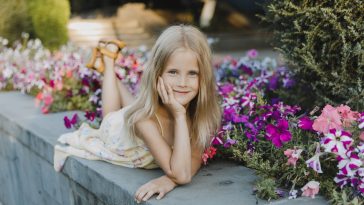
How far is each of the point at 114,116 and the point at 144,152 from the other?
0.55m

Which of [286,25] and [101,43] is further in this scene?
[101,43]

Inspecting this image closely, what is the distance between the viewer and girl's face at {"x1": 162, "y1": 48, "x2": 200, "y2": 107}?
95.7 inches

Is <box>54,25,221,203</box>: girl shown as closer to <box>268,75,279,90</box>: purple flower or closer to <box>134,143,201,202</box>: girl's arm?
<box>134,143,201,202</box>: girl's arm

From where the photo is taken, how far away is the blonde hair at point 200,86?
8.05 feet

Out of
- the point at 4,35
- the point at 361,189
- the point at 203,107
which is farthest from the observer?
the point at 4,35

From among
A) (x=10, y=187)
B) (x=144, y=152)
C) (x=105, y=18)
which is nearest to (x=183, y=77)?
(x=144, y=152)

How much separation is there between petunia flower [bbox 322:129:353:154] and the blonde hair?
2.44 feet

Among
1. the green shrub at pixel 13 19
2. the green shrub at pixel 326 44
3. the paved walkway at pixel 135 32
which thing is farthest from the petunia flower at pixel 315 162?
the paved walkway at pixel 135 32

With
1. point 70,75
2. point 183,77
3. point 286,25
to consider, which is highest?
point 286,25

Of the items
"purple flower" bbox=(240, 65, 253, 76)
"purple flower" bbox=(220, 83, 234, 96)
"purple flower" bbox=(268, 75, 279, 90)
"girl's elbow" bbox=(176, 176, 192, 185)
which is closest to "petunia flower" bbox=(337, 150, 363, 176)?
"girl's elbow" bbox=(176, 176, 192, 185)

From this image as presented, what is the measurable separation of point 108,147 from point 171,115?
19.1 inches

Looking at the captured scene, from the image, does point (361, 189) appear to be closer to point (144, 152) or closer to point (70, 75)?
point (144, 152)

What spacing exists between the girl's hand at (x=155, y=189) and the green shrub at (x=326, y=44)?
118cm

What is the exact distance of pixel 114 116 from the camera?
312cm
